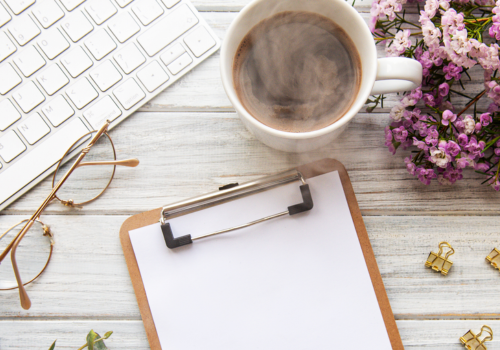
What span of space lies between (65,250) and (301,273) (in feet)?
1.26

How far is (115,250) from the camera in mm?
589

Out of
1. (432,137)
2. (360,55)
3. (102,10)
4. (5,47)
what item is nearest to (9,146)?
(5,47)

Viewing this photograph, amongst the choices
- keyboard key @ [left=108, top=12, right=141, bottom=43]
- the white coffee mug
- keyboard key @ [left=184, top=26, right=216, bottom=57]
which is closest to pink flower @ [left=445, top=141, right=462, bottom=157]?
the white coffee mug

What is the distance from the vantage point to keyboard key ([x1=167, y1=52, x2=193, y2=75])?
1.91ft

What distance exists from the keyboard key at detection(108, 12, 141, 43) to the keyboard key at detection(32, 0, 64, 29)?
79mm

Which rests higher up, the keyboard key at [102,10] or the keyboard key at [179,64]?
the keyboard key at [102,10]

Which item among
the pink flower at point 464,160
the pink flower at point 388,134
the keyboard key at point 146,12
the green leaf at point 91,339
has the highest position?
the keyboard key at point 146,12

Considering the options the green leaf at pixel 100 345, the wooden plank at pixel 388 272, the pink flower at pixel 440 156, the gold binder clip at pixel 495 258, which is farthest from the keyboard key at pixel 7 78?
the gold binder clip at pixel 495 258

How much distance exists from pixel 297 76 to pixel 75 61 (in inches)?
13.6

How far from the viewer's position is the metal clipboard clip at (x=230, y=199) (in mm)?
572

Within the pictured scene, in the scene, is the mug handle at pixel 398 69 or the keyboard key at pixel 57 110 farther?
the keyboard key at pixel 57 110

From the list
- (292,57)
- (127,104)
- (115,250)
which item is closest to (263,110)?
(292,57)

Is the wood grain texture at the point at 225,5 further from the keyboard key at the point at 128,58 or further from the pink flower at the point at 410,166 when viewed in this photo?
the pink flower at the point at 410,166

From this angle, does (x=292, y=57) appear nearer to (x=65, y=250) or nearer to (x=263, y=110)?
(x=263, y=110)
